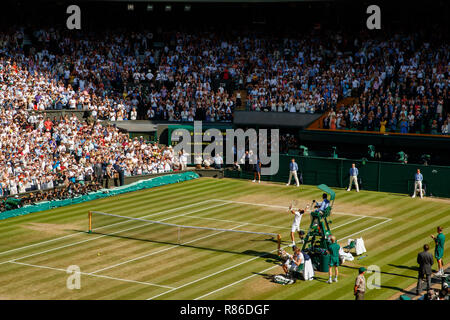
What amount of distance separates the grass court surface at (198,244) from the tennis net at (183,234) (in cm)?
5

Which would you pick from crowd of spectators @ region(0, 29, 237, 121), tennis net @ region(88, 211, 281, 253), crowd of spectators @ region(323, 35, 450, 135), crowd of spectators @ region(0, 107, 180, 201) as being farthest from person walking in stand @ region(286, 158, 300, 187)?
tennis net @ region(88, 211, 281, 253)

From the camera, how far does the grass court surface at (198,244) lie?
24406mm

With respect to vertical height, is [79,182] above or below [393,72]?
below

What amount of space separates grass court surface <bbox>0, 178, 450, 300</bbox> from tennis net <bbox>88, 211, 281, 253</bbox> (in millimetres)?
49

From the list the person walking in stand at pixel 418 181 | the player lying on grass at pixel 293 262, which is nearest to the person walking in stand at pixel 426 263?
the player lying on grass at pixel 293 262

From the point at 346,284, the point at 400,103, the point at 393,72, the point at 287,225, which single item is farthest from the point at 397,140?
the point at 346,284

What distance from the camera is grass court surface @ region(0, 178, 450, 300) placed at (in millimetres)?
24406

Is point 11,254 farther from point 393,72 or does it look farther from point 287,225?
point 393,72

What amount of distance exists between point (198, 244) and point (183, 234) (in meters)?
1.91

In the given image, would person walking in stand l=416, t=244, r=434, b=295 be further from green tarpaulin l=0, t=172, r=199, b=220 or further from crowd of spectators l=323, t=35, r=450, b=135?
crowd of spectators l=323, t=35, r=450, b=135

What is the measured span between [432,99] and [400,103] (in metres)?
2.24

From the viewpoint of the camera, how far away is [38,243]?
3133 cm

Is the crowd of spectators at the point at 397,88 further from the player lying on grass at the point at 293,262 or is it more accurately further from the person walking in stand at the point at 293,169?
the player lying on grass at the point at 293,262

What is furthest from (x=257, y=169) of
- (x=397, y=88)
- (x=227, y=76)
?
(x=227, y=76)
